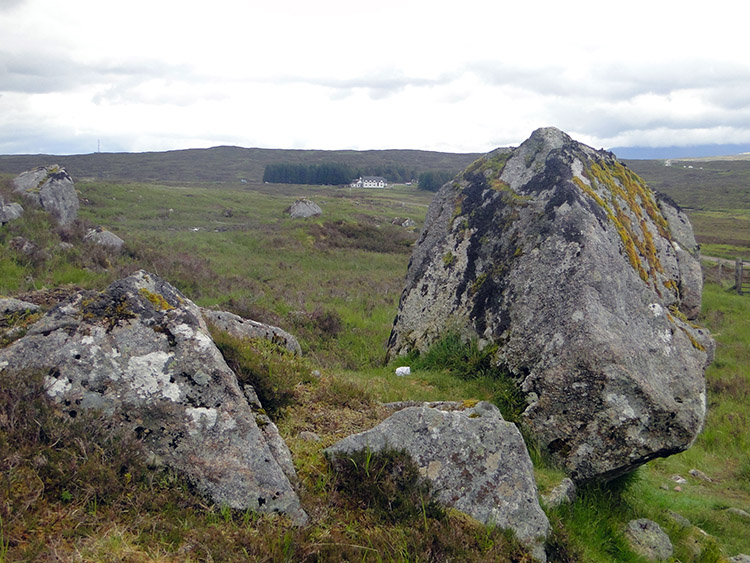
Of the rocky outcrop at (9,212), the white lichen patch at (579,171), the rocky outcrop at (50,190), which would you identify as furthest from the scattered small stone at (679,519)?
the rocky outcrop at (50,190)

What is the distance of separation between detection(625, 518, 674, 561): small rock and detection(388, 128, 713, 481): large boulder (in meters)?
0.63

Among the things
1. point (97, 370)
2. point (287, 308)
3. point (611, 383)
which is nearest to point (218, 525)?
point (97, 370)

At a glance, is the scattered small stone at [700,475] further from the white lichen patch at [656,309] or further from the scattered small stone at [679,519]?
the white lichen patch at [656,309]

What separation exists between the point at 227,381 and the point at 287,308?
1119cm

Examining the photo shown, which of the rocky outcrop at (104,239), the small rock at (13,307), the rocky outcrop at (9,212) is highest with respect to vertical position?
the rocky outcrop at (9,212)

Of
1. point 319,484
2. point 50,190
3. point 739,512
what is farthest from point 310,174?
point 319,484

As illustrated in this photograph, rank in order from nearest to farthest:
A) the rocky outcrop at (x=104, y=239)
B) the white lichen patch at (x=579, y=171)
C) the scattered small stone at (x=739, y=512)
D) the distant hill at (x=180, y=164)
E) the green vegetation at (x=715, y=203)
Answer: the scattered small stone at (x=739, y=512), the white lichen patch at (x=579, y=171), the rocky outcrop at (x=104, y=239), the green vegetation at (x=715, y=203), the distant hill at (x=180, y=164)

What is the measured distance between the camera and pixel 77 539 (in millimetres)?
2996

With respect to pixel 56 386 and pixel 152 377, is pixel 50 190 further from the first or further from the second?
pixel 152 377

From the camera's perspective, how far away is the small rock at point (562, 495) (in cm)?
477

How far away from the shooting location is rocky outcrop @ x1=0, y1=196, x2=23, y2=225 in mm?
17359

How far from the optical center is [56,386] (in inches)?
156

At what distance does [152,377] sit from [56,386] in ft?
2.27

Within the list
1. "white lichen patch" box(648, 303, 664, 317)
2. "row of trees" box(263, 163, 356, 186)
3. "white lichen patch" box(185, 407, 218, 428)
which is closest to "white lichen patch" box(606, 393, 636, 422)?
"white lichen patch" box(648, 303, 664, 317)
